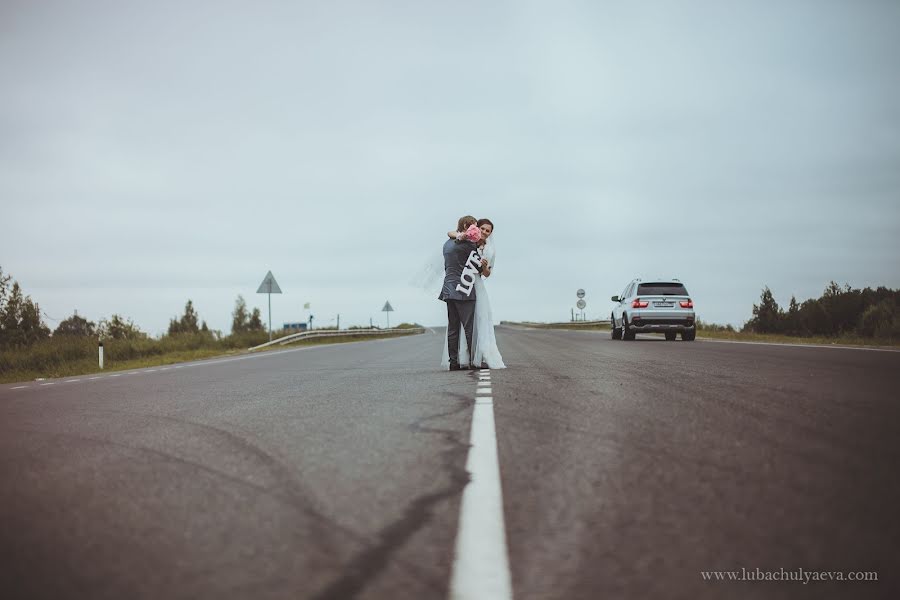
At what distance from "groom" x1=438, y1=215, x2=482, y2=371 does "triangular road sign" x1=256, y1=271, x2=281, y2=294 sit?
64.6 ft

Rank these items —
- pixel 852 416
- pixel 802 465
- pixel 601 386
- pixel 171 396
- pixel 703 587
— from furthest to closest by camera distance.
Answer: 1. pixel 171 396
2. pixel 601 386
3. pixel 852 416
4. pixel 802 465
5. pixel 703 587

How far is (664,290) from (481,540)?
21.7 meters

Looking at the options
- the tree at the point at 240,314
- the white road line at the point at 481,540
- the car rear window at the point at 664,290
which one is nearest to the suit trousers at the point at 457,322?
the white road line at the point at 481,540

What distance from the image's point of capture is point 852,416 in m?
5.07

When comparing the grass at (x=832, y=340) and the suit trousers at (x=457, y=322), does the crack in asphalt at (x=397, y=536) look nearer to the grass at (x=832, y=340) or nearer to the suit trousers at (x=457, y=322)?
the suit trousers at (x=457, y=322)

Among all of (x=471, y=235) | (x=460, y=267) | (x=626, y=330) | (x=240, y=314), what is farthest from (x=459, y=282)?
(x=240, y=314)

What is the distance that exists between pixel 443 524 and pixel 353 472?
0.98 m

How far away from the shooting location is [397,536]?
8.51ft

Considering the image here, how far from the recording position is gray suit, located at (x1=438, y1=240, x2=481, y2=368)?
36.6ft

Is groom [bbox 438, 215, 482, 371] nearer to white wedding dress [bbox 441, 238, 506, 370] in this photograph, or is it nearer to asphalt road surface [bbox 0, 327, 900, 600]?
white wedding dress [bbox 441, 238, 506, 370]

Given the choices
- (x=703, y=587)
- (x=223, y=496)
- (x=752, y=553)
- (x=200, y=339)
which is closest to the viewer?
(x=703, y=587)

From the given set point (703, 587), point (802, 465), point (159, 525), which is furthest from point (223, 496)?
point (802, 465)

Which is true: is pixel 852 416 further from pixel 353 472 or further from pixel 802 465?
pixel 353 472

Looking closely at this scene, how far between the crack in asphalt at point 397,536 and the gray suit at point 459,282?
7034 millimetres
